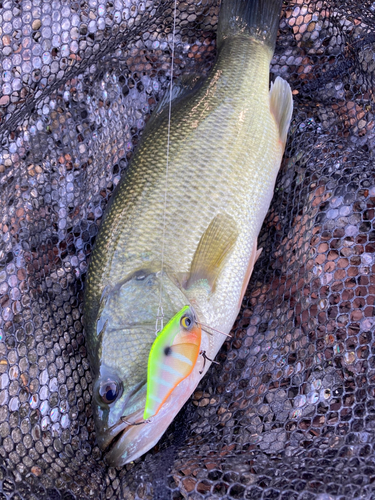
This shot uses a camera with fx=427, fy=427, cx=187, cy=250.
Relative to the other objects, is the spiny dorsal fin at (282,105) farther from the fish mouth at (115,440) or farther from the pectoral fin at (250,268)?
the fish mouth at (115,440)

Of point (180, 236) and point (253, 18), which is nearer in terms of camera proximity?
point (180, 236)

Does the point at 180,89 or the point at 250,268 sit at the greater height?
the point at 180,89

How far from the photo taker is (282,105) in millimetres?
2510

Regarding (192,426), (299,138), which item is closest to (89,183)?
(299,138)

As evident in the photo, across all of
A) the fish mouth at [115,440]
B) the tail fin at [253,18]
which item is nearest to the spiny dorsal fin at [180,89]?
the tail fin at [253,18]

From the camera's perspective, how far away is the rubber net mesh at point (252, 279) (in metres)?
1.81

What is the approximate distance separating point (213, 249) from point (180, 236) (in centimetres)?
18

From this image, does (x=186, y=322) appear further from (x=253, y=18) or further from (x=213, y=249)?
(x=253, y=18)

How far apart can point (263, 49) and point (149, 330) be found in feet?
6.07

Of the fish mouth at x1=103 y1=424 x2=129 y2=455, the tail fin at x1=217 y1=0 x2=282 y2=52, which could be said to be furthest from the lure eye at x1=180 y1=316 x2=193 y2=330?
the tail fin at x1=217 y1=0 x2=282 y2=52

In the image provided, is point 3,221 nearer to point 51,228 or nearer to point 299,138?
point 51,228

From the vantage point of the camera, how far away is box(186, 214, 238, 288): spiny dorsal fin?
2.09m

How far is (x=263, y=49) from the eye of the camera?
262 cm

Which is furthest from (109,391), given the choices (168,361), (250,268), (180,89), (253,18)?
(253,18)
